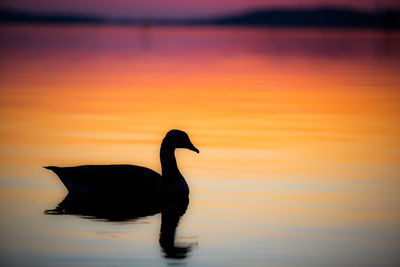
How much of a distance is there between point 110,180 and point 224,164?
3.15 meters

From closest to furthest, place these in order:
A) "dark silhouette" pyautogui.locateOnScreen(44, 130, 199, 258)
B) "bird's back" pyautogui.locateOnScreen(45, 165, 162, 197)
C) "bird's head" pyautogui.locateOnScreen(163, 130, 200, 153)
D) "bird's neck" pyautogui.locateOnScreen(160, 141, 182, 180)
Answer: "dark silhouette" pyautogui.locateOnScreen(44, 130, 199, 258) < "bird's back" pyautogui.locateOnScreen(45, 165, 162, 197) < "bird's neck" pyautogui.locateOnScreen(160, 141, 182, 180) < "bird's head" pyautogui.locateOnScreen(163, 130, 200, 153)

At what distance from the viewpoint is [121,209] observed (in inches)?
512

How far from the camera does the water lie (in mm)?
10609

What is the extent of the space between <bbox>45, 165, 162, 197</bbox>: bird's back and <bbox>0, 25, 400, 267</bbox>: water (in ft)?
1.39

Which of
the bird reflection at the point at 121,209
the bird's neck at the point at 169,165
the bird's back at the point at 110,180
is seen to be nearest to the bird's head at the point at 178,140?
the bird's neck at the point at 169,165

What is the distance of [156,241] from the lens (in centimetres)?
1096

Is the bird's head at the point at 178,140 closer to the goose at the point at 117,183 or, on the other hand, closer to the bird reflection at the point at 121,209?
the goose at the point at 117,183

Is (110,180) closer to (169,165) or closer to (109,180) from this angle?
(109,180)

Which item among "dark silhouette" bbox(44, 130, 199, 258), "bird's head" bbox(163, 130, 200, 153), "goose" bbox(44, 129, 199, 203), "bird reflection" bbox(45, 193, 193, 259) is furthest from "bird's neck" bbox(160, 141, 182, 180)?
"bird reflection" bbox(45, 193, 193, 259)

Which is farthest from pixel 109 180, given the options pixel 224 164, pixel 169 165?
pixel 224 164

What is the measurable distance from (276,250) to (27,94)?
1823 cm

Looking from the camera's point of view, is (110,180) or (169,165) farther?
(169,165)

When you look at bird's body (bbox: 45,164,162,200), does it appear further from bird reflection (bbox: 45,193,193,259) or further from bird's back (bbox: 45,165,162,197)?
bird reflection (bbox: 45,193,193,259)

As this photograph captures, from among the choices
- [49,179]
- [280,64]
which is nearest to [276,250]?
[49,179]
